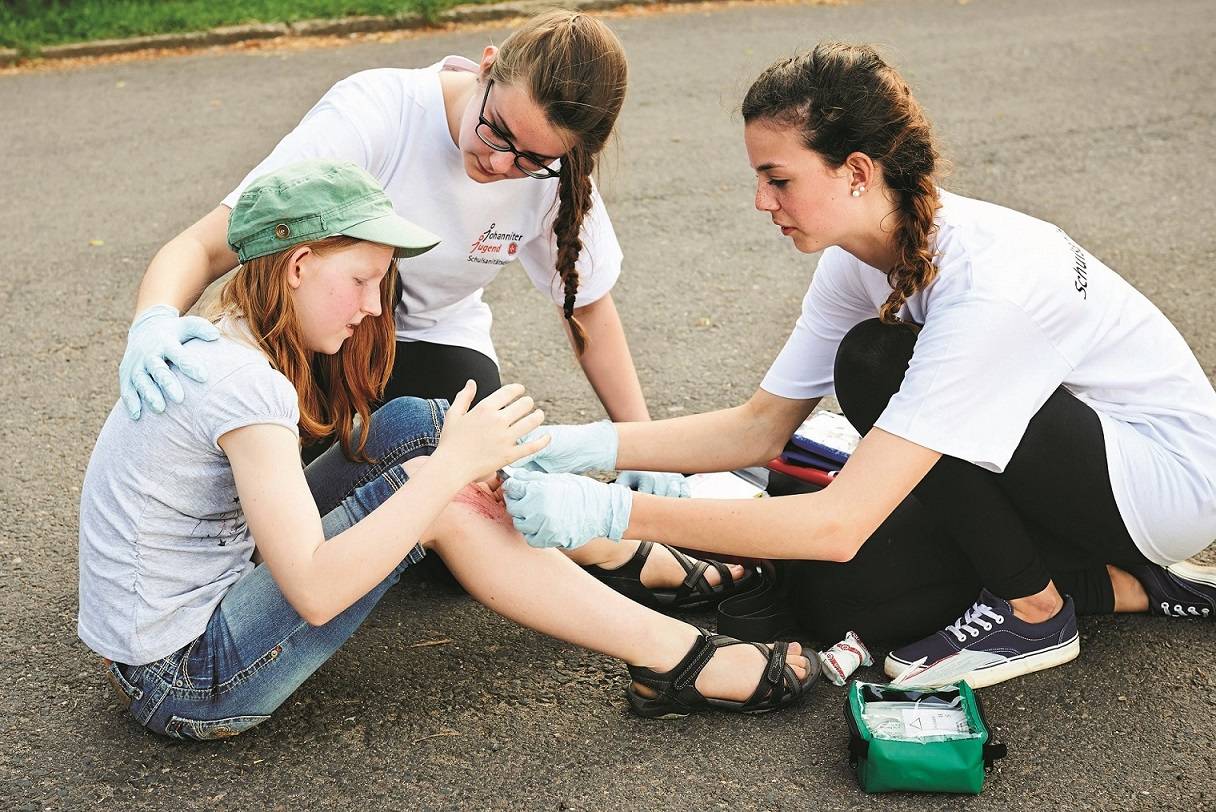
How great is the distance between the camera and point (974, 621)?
2.46 meters

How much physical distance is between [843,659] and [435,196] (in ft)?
4.26

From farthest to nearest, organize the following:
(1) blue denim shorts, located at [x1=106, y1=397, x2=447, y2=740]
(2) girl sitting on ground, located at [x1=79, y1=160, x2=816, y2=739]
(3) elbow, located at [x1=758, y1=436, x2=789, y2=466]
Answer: (3) elbow, located at [x1=758, y1=436, x2=789, y2=466] → (1) blue denim shorts, located at [x1=106, y1=397, x2=447, y2=740] → (2) girl sitting on ground, located at [x1=79, y1=160, x2=816, y2=739]

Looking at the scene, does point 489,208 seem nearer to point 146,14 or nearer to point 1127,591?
point 1127,591

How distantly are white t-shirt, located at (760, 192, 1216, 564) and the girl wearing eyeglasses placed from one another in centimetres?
58

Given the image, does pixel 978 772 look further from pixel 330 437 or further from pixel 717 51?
pixel 717 51

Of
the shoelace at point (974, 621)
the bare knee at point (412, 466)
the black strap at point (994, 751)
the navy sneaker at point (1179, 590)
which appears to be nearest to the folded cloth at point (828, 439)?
the shoelace at point (974, 621)

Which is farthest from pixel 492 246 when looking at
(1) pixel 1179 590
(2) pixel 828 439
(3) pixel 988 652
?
(1) pixel 1179 590

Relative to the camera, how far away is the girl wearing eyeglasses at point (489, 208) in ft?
7.74

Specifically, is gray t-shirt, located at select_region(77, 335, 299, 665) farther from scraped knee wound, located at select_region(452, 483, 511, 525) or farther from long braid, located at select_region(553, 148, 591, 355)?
long braid, located at select_region(553, 148, 591, 355)

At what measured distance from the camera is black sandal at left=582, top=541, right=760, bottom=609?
8.64 feet

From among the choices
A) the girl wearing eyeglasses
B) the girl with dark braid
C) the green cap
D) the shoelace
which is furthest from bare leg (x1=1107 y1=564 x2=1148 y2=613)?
the green cap

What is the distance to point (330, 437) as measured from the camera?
2639 mm

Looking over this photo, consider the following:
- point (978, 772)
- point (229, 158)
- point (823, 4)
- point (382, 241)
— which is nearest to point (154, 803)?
point (382, 241)

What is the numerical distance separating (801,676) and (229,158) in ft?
12.3
